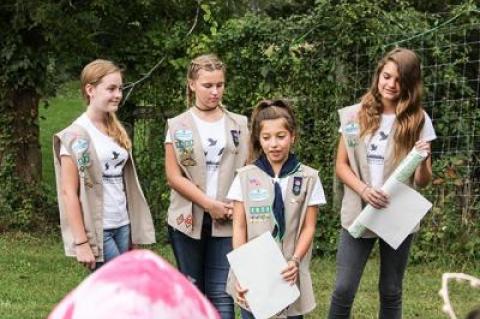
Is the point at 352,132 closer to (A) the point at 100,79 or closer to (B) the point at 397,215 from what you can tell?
(B) the point at 397,215

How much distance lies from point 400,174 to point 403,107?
14.2 inches

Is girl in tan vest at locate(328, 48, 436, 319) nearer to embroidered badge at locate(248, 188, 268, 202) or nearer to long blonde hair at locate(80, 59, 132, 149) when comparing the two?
embroidered badge at locate(248, 188, 268, 202)

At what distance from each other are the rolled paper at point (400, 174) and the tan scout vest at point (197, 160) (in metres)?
0.64

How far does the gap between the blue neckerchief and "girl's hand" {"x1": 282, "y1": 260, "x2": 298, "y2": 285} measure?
0.46 ft

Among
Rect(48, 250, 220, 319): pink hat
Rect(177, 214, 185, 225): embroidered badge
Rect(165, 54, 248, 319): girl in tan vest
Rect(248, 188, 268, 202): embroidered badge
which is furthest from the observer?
Rect(177, 214, 185, 225): embroidered badge

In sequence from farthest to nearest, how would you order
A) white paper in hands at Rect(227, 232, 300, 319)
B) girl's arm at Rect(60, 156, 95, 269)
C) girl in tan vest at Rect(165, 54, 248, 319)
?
1. girl in tan vest at Rect(165, 54, 248, 319)
2. girl's arm at Rect(60, 156, 95, 269)
3. white paper in hands at Rect(227, 232, 300, 319)

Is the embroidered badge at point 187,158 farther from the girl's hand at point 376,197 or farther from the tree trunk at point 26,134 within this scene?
the tree trunk at point 26,134

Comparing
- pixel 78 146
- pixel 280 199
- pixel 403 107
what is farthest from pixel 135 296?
pixel 403 107

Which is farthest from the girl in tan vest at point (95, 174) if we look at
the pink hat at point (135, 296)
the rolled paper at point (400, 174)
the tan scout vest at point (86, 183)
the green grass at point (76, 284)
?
the pink hat at point (135, 296)

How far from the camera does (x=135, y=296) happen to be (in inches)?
51.3

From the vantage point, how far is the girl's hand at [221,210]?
4.35 metres

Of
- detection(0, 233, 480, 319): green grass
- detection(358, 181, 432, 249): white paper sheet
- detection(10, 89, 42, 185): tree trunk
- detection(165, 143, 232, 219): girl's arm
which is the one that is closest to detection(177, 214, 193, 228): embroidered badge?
detection(165, 143, 232, 219): girl's arm

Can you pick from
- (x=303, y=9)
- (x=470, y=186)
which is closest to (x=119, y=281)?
(x=470, y=186)

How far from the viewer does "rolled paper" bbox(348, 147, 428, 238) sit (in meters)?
4.12
